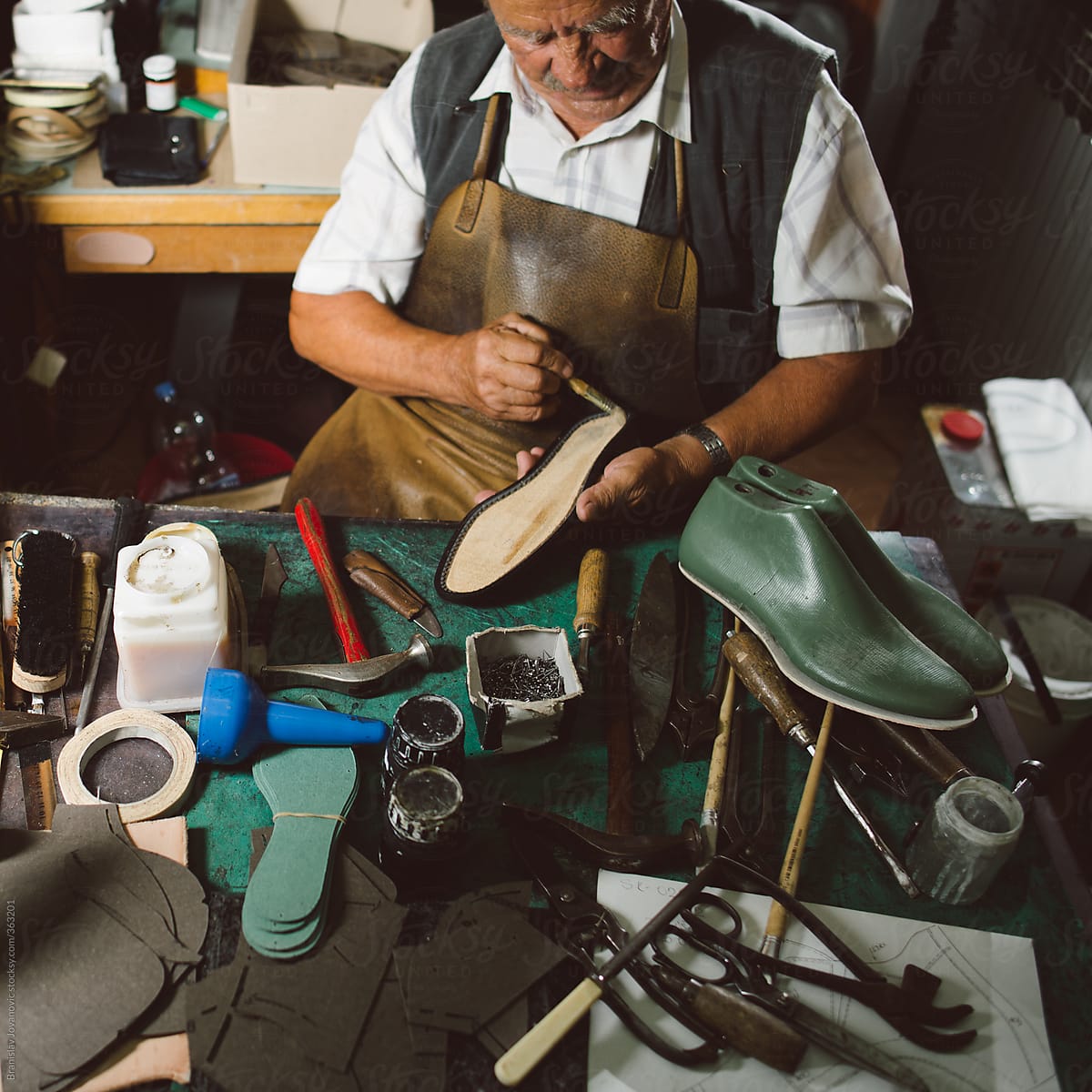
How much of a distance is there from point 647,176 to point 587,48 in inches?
9.7

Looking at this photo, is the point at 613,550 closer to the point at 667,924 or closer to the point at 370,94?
the point at 667,924

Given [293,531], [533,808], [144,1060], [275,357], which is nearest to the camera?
[144,1060]

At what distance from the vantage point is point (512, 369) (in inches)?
68.3

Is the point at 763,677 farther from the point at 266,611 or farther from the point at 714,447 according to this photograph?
the point at 266,611

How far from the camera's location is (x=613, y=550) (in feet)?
5.31

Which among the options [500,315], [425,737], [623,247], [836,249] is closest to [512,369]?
[500,315]

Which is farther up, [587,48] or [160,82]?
[587,48]

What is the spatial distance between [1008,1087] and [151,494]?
231 centimetres

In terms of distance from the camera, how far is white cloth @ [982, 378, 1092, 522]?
2422 millimetres

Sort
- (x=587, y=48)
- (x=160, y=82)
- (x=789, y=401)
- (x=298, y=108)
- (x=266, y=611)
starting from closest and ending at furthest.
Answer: (x=266, y=611), (x=587, y=48), (x=789, y=401), (x=298, y=108), (x=160, y=82)

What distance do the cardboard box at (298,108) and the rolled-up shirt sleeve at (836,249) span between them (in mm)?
983

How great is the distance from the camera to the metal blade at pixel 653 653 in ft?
4.34

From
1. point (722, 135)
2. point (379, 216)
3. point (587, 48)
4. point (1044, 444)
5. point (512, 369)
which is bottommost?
point (1044, 444)

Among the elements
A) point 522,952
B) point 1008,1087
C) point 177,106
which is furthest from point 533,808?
point 177,106
